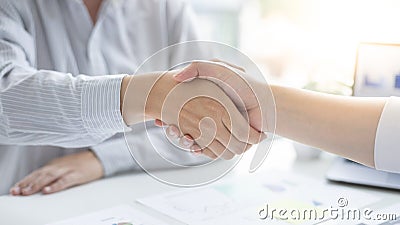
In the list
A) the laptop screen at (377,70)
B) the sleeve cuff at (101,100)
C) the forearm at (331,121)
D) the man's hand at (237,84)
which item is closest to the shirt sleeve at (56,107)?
the sleeve cuff at (101,100)

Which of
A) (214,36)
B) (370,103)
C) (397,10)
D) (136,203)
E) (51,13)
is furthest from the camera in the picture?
(214,36)

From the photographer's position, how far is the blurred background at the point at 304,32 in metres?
1.20

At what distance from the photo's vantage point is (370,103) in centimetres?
77

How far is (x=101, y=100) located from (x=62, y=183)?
0.70ft

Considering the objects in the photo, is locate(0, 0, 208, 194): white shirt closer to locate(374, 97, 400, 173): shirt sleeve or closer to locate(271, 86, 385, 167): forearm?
locate(271, 86, 385, 167): forearm

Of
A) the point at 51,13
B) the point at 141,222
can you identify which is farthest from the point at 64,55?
the point at 141,222

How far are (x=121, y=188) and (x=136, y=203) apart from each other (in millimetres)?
84

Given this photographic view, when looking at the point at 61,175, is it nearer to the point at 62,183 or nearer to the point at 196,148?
the point at 62,183

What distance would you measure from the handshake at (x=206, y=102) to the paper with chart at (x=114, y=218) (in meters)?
0.14

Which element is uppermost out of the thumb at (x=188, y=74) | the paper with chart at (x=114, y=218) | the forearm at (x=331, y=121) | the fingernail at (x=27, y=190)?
the thumb at (x=188, y=74)

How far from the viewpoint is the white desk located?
84cm

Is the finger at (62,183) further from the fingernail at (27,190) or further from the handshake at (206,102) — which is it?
the handshake at (206,102)

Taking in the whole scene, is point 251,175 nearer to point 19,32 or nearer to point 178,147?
point 178,147

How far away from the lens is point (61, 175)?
0.96 m
